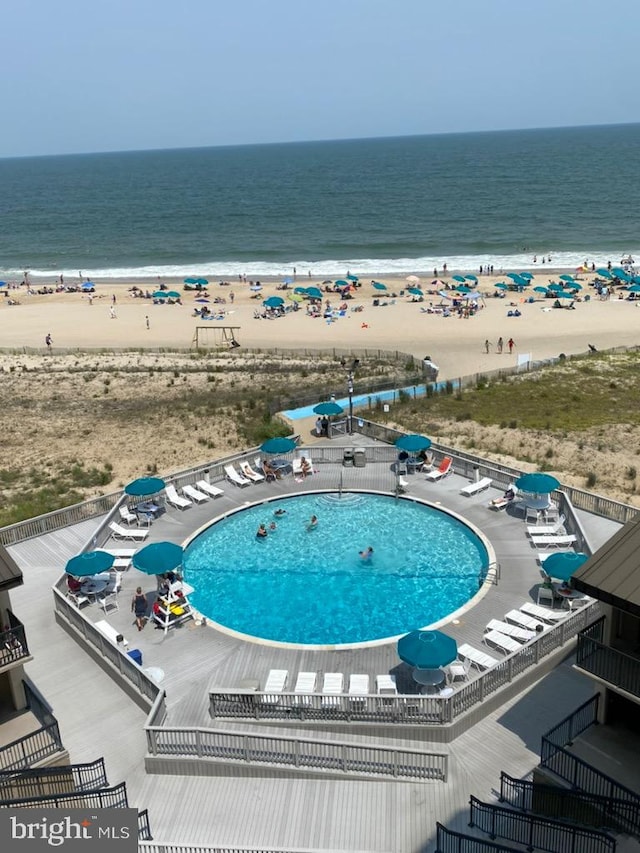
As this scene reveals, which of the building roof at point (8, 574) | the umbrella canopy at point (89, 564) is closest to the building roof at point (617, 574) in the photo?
the building roof at point (8, 574)

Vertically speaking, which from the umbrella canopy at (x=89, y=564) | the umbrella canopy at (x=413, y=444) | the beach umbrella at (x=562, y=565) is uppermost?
the umbrella canopy at (x=413, y=444)

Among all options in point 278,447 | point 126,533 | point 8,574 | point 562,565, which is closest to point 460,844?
point 562,565

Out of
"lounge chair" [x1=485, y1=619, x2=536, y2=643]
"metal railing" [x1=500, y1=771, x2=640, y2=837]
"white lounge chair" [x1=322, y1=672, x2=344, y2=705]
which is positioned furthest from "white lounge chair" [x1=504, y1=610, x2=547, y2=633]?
"metal railing" [x1=500, y1=771, x2=640, y2=837]

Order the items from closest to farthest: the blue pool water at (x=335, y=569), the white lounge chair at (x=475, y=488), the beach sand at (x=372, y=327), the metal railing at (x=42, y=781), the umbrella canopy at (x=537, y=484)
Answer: the metal railing at (x=42, y=781), the blue pool water at (x=335, y=569), the umbrella canopy at (x=537, y=484), the white lounge chair at (x=475, y=488), the beach sand at (x=372, y=327)

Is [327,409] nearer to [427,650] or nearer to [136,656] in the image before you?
[136,656]

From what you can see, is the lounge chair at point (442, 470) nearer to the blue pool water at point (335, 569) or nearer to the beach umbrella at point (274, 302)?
the blue pool water at point (335, 569)

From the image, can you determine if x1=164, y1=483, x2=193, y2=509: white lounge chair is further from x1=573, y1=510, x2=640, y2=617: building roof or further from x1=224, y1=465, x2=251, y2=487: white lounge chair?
x1=573, y1=510, x2=640, y2=617: building roof
